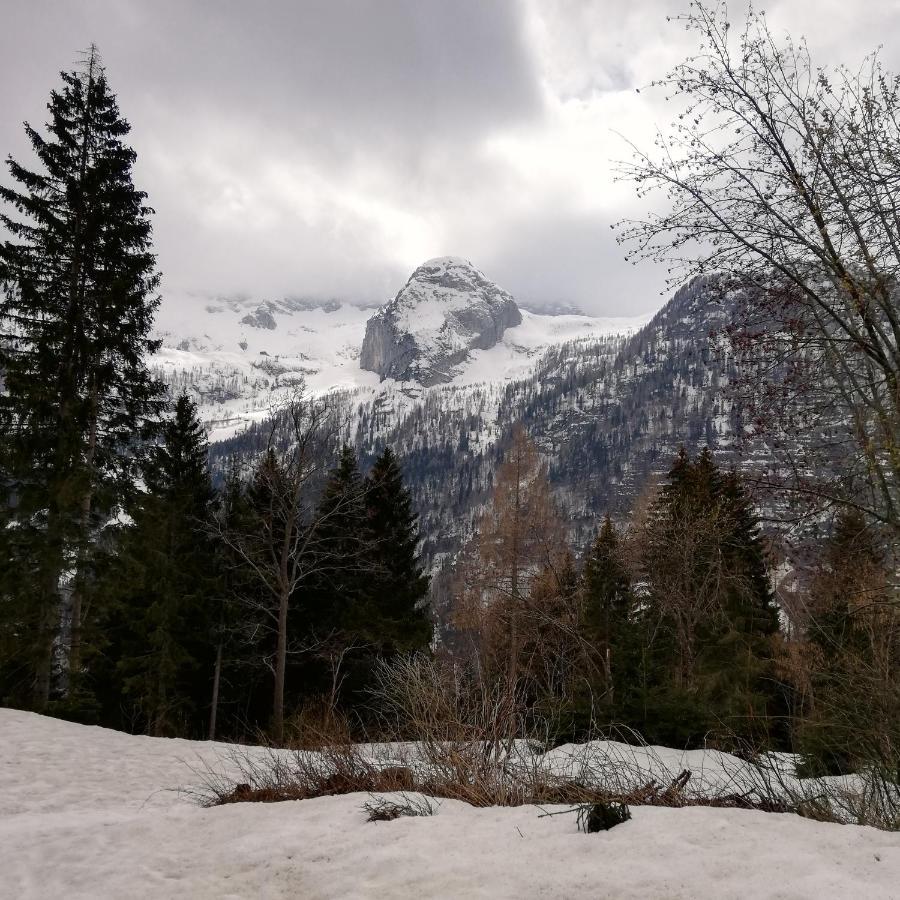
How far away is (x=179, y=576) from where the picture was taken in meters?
18.9

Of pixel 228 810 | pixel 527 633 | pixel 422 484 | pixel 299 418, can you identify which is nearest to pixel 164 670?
pixel 299 418

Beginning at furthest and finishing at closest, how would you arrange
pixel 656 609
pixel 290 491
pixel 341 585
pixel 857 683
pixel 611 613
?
1. pixel 611 613
2. pixel 341 585
3. pixel 656 609
4. pixel 290 491
5. pixel 857 683

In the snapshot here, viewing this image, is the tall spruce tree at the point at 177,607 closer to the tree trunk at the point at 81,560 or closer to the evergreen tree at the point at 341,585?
the tree trunk at the point at 81,560

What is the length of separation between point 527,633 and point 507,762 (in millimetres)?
14792

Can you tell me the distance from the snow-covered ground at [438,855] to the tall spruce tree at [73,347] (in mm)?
9616

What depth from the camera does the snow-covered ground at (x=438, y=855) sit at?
7.37 ft

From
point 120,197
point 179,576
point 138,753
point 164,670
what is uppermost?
point 120,197

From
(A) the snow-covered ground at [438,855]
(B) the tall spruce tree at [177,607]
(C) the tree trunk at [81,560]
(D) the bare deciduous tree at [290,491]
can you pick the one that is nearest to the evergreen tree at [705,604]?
(D) the bare deciduous tree at [290,491]

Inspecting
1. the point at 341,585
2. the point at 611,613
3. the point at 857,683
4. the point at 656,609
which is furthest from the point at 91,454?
the point at 611,613

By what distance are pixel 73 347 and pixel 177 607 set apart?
30.5 ft

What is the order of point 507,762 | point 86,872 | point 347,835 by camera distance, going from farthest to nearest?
point 507,762, point 347,835, point 86,872

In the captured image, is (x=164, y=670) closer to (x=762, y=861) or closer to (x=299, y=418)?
(x=299, y=418)

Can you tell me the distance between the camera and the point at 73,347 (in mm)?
13016

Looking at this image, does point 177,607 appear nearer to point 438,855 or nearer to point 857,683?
point 438,855
